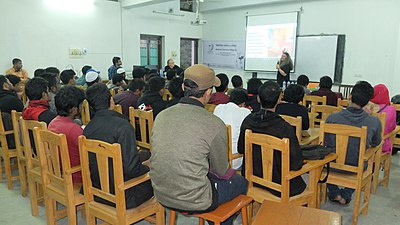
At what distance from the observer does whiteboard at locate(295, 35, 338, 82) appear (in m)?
7.93

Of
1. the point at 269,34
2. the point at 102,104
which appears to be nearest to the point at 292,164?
the point at 102,104

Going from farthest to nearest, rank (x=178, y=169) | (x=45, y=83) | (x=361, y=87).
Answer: (x=45, y=83)
(x=361, y=87)
(x=178, y=169)

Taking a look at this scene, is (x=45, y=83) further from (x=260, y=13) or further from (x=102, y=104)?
(x=260, y=13)

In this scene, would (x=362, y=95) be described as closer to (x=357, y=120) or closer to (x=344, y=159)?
(x=357, y=120)

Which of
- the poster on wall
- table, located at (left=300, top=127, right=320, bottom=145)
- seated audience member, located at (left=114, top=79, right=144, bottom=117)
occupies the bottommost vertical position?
table, located at (left=300, top=127, right=320, bottom=145)

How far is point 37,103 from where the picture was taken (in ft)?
9.70

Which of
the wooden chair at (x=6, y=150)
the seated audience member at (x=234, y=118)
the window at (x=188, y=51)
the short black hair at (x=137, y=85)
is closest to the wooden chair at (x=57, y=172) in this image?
the wooden chair at (x=6, y=150)

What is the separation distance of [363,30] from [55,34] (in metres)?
7.49

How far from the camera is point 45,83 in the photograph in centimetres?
303

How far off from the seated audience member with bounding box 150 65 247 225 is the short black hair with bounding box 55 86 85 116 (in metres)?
1.00

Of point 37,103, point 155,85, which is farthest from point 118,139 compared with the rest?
point 155,85

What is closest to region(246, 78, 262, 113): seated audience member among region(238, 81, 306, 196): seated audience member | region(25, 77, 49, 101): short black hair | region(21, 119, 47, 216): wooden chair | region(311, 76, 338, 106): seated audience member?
region(311, 76, 338, 106): seated audience member

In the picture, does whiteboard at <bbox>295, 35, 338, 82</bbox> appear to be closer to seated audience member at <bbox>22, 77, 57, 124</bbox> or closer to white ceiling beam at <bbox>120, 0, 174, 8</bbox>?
white ceiling beam at <bbox>120, 0, 174, 8</bbox>

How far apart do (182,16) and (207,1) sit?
3.13 feet
